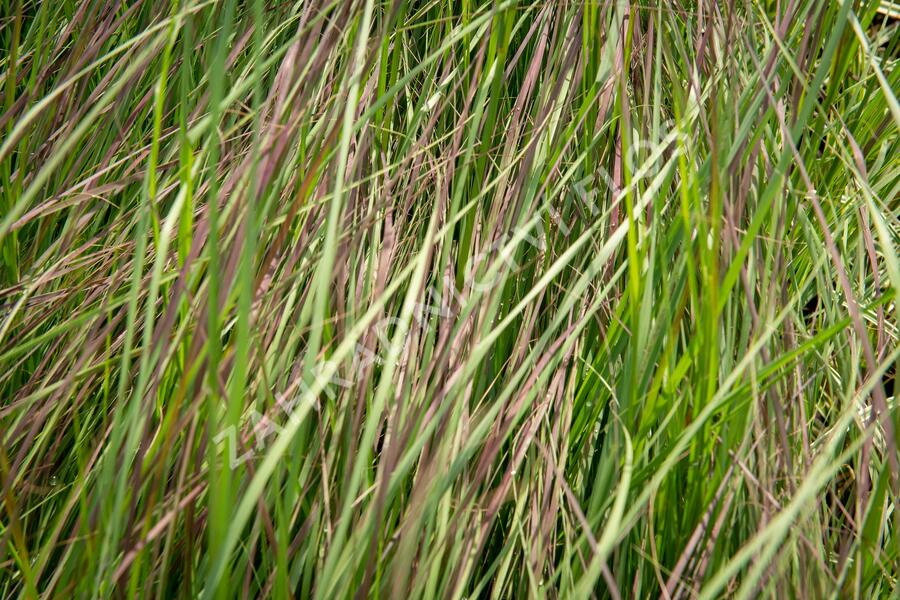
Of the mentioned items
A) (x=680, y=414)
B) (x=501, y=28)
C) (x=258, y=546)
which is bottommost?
(x=258, y=546)

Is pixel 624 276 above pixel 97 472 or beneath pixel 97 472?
above

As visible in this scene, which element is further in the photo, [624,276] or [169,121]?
[169,121]

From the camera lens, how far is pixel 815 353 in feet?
1.97

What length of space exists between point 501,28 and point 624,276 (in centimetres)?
24

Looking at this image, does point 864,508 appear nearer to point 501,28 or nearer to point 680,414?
point 680,414

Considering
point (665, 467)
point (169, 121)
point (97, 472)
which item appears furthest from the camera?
point (169, 121)

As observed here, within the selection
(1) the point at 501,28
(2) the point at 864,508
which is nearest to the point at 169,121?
(1) the point at 501,28

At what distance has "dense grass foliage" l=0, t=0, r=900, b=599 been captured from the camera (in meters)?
0.47

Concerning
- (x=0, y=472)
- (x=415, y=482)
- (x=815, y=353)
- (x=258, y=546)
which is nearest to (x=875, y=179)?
(x=815, y=353)

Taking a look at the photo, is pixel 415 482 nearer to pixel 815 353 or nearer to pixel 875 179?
pixel 815 353

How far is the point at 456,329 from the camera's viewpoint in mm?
527

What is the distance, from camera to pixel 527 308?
2.03 ft

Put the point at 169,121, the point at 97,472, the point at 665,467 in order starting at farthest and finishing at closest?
the point at 169,121 → the point at 97,472 → the point at 665,467

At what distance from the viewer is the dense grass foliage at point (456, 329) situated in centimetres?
47
